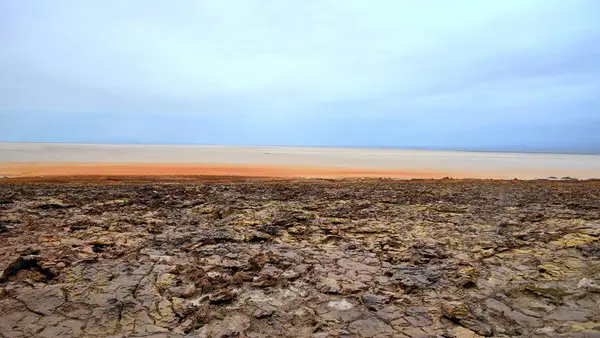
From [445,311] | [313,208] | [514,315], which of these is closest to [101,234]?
[313,208]

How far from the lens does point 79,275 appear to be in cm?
549

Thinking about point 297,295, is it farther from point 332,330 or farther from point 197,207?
point 197,207

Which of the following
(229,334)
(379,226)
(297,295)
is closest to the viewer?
(229,334)

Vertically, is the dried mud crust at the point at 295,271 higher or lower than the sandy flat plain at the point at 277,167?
lower

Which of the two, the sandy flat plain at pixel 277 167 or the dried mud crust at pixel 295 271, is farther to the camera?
the sandy flat plain at pixel 277 167

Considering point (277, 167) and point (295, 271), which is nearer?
point (295, 271)

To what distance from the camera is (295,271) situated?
19.2 ft

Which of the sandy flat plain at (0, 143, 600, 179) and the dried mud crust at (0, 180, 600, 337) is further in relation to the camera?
the sandy flat plain at (0, 143, 600, 179)

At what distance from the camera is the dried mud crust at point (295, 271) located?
4352 millimetres

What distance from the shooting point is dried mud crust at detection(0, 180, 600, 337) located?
14.3 ft

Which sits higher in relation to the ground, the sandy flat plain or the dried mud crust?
the sandy flat plain

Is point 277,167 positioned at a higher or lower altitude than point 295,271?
higher

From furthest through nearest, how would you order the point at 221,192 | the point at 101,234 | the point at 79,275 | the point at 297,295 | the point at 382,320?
the point at 221,192 < the point at 101,234 < the point at 79,275 < the point at 297,295 < the point at 382,320

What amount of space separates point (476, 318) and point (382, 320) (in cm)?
115
